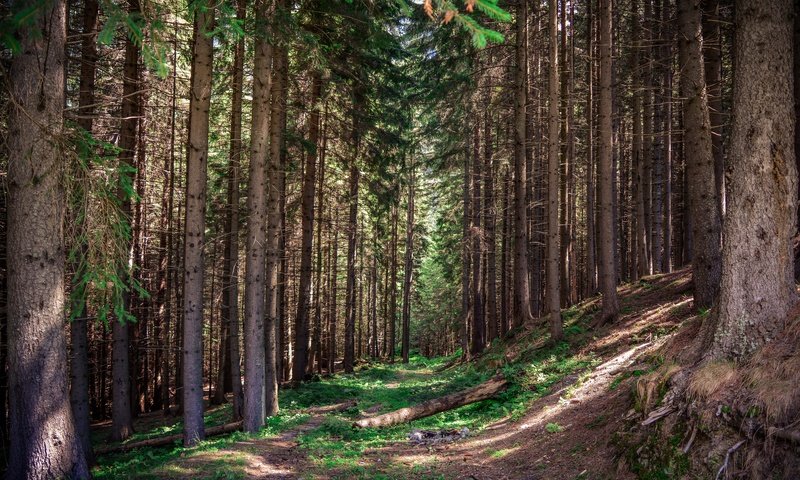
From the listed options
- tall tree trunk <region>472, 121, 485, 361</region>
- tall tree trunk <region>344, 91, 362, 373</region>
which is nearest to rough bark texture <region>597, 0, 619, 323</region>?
tall tree trunk <region>344, 91, 362, 373</region>

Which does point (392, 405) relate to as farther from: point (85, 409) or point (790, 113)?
point (790, 113)

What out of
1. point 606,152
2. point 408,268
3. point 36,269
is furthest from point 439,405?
point 408,268

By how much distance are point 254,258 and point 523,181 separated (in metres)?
10.7

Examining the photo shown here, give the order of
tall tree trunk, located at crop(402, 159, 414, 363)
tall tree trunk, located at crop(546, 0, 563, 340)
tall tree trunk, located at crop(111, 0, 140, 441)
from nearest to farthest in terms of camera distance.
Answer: tall tree trunk, located at crop(111, 0, 140, 441) < tall tree trunk, located at crop(546, 0, 563, 340) < tall tree trunk, located at crop(402, 159, 414, 363)

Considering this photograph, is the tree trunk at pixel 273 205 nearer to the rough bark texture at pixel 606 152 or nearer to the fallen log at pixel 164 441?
the fallen log at pixel 164 441

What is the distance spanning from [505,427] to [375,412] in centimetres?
552

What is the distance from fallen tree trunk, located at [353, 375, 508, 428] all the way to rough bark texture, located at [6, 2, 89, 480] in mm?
6630

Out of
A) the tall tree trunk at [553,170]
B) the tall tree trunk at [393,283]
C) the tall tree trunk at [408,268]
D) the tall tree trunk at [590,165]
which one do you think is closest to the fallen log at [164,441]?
the tall tree trunk at [553,170]

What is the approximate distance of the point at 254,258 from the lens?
1087 cm

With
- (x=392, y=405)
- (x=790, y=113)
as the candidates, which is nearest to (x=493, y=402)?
(x=392, y=405)

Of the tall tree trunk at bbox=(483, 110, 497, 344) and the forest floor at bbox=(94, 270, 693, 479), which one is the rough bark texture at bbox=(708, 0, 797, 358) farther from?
the tall tree trunk at bbox=(483, 110, 497, 344)

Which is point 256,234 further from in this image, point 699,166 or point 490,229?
point 490,229

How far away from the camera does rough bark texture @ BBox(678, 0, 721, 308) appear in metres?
9.88

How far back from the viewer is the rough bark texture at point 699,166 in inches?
389
